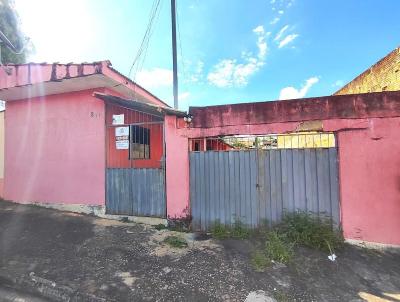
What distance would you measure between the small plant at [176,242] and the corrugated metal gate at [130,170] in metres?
0.94

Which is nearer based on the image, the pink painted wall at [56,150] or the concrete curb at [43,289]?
the concrete curb at [43,289]

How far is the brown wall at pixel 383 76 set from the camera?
7.47 m

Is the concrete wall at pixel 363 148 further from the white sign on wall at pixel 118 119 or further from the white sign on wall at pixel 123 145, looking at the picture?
the white sign on wall at pixel 118 119

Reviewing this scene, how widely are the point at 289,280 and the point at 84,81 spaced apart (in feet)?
21.0

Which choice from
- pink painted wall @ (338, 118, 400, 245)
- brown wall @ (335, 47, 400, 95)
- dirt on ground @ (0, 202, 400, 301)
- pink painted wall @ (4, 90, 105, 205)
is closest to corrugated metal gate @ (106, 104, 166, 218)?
pink painted wall @ (4, 90, 105, 205)

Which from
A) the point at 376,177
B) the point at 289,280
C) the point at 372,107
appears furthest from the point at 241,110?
the point at 289,280

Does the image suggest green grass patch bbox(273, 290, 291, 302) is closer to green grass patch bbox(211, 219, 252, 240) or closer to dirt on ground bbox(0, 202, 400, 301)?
dirt on ground bbox(0, 202, 400, 301)

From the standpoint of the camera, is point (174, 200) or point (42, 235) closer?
point (42, 235)

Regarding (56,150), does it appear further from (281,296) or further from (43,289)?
(281,296)

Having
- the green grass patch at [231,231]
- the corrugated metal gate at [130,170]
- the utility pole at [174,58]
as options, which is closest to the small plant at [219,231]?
the green grass patch at [231,231]

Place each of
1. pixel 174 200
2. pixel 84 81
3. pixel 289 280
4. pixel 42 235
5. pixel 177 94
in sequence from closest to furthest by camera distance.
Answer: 1. pixel 289 280
2. pixel 42 235
3. pixel 174 200
4. pixel 84 81
5. pixel 177 94

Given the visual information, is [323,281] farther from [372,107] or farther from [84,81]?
[84,81]

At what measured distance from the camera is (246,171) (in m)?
5.90

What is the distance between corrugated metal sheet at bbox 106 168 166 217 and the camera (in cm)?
652
